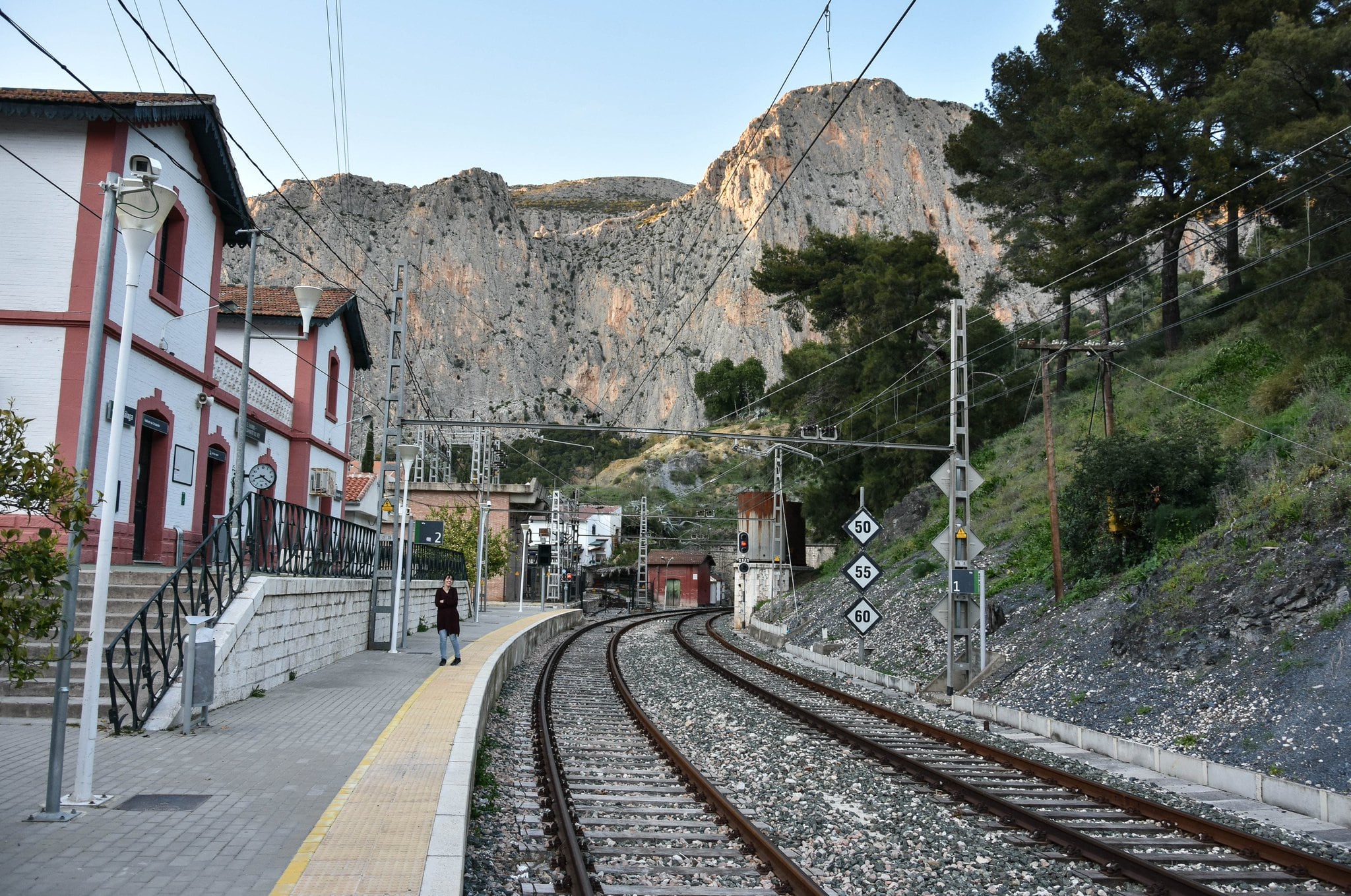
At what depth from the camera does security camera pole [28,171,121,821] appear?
6359mm

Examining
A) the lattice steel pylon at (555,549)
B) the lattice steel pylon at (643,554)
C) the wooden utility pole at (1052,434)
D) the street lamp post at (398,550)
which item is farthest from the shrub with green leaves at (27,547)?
the lattice steel pylon at (643,554)

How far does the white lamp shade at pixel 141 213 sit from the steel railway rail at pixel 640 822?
5.15m

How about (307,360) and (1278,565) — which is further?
(307,360)

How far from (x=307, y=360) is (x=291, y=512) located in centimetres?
1135

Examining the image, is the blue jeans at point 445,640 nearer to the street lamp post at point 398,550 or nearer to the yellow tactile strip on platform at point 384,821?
the street lamp post at point 398,550

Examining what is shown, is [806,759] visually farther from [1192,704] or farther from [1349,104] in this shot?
[1349,104]

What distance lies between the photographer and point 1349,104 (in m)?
23.6

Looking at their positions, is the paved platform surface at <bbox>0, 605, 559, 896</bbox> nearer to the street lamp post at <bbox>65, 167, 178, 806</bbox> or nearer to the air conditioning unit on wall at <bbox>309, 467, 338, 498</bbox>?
the street lamp post at <bbox>65, 167, 178, 806</bbox>

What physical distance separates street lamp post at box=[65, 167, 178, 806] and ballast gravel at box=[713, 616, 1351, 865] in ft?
27.0

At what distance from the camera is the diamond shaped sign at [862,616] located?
1888 centimetres

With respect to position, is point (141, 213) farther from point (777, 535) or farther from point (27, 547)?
point (777, 535)

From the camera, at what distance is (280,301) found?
2645 cm

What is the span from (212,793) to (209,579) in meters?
4.76

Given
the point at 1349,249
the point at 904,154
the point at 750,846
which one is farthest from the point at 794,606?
the point at 904,154
